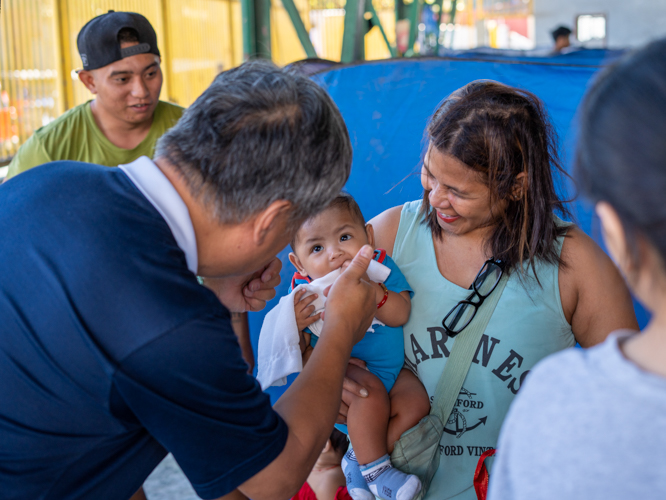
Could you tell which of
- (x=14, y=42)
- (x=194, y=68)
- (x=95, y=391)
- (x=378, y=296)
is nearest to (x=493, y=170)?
(x=378, y=296)

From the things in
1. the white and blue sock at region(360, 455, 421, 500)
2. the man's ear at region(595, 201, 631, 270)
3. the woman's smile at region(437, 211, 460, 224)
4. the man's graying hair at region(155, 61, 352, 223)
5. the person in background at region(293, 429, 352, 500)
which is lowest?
the person in background at region(293, 429, 352, 500)

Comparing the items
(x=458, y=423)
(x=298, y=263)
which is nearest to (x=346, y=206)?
(x=298, y=263)

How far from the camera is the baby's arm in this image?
165 cm

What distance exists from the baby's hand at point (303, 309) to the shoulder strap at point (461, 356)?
406 millimetres

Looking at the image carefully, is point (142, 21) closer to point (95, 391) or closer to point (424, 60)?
point (424, 60)

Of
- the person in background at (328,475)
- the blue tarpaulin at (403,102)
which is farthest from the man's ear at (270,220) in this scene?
the blue tarpaulin at (403,102)

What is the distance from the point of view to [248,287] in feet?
5.41

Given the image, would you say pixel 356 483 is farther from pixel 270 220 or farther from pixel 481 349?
pixel 270 220

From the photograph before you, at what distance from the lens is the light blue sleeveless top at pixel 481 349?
5.06ft

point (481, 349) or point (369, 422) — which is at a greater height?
point (481, 349)

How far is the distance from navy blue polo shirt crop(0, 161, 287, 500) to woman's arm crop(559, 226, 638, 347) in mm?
859

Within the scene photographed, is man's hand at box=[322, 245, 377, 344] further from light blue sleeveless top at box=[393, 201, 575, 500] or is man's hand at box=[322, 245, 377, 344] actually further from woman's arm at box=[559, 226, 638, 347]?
woman's arm at box=[559, 226, 638, 347]

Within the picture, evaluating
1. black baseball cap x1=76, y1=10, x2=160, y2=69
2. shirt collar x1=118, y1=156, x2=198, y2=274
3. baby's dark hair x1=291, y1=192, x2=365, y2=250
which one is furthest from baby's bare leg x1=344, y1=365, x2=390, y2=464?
black baseball cap x1=76, y1=10, x2=160, y2=69

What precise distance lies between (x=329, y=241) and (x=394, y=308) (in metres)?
0.29
